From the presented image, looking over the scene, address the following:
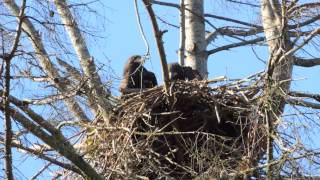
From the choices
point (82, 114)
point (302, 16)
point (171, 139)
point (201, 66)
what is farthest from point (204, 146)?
point (201, 66)

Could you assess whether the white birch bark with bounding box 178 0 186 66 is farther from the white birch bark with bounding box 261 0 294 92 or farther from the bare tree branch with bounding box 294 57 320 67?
the bare tree branch with bounding box 294 57 320 67

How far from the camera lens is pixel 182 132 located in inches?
304

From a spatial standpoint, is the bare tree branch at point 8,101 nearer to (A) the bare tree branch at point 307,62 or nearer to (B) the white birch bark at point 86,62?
(B) the white birch bark at point 86,62

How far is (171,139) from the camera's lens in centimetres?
813

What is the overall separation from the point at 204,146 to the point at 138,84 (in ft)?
6.67

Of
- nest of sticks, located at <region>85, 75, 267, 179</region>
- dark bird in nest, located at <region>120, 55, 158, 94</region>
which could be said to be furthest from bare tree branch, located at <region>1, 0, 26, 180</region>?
dark bird in nest, located at <region>120, 55, 158, 94</region>

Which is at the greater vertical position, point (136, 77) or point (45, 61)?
point (45, 61)

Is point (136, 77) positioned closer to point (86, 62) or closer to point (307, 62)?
point (307, 62)

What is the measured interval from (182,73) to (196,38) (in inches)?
40.7

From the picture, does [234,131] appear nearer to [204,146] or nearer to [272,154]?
[204,146]

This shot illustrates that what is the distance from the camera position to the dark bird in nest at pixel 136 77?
8.98 m

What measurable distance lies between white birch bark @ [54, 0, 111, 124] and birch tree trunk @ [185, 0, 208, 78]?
192 centimetres

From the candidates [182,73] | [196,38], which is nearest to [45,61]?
[182,73]

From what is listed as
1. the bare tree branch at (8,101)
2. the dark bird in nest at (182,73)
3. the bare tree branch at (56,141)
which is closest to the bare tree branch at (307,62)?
the dark bird in nest at (182,73)
